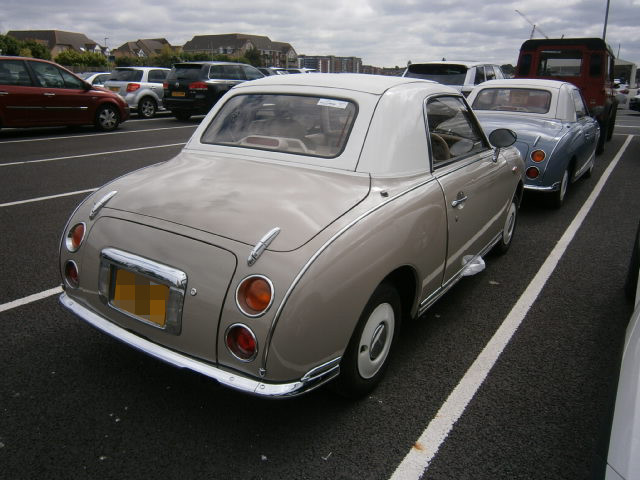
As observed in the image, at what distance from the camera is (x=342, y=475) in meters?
2.23

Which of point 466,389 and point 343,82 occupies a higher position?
point 343,82

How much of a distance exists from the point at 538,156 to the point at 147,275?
4.97 meters

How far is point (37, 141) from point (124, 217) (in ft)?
32.3

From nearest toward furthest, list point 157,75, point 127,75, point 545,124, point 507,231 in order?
point 507,231 < point 545,124 < point 127,75 < point 157,75

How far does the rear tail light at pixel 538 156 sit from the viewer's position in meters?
5.91

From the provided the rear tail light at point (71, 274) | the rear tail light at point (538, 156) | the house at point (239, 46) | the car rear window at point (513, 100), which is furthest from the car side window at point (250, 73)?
the house at point (239, 46)

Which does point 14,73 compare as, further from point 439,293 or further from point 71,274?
point 439,293

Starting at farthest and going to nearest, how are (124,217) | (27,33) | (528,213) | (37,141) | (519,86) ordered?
(27,33) < (37,141) < (519,86) < (528,213) < (124,217)

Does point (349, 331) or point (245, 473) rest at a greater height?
point (349, 331)

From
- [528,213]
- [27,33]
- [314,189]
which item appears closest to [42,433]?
[314,189]

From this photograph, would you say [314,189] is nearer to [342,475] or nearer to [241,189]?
[241,189]

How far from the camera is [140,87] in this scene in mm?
16156

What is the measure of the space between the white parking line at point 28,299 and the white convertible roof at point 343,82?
202 cm

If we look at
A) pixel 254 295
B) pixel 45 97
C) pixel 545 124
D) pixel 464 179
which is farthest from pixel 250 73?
pixel 254 295
